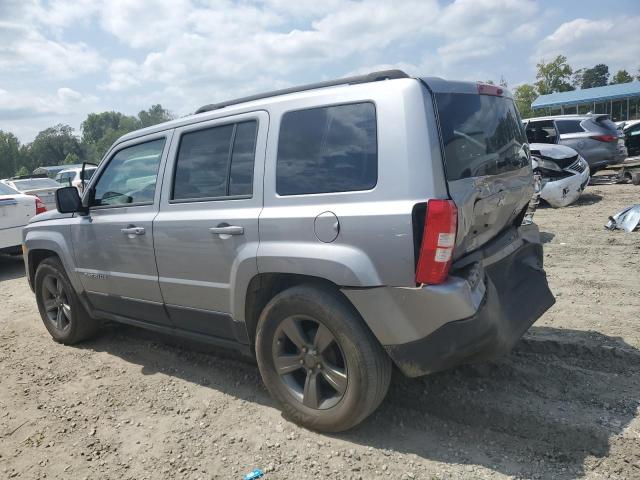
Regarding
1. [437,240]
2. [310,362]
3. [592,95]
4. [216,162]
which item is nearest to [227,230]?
[216,162]

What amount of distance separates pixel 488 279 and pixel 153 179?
2522mm

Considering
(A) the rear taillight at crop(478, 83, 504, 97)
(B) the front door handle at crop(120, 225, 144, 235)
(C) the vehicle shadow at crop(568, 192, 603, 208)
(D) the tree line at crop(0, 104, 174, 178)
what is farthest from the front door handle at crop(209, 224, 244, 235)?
(D) the tree line at crop(0, 104, 174, 178)

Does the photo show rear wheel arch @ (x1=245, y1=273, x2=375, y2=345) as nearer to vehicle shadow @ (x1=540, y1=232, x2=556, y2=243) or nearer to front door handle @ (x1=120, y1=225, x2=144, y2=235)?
front door handle @ (x1=120, y1=225, x2=144, y2=235)

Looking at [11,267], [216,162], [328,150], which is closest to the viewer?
[328,150]

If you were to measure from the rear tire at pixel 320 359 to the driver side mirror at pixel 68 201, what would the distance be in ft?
7.25

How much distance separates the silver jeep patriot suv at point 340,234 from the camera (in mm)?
2598

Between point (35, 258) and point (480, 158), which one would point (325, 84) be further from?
point (35, 258)

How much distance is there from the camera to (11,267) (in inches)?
373

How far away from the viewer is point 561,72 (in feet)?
196

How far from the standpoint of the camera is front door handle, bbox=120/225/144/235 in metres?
3.82

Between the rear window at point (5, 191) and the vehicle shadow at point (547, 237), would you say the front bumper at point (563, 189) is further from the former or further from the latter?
the rear window at point (5, 191)

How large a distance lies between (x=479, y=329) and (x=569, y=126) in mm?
13210

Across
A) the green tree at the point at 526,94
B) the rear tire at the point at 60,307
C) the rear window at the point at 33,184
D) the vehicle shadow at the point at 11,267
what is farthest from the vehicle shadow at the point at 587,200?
the green tree at the point at 526,94

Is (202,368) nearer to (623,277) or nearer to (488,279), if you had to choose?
(488,279)
